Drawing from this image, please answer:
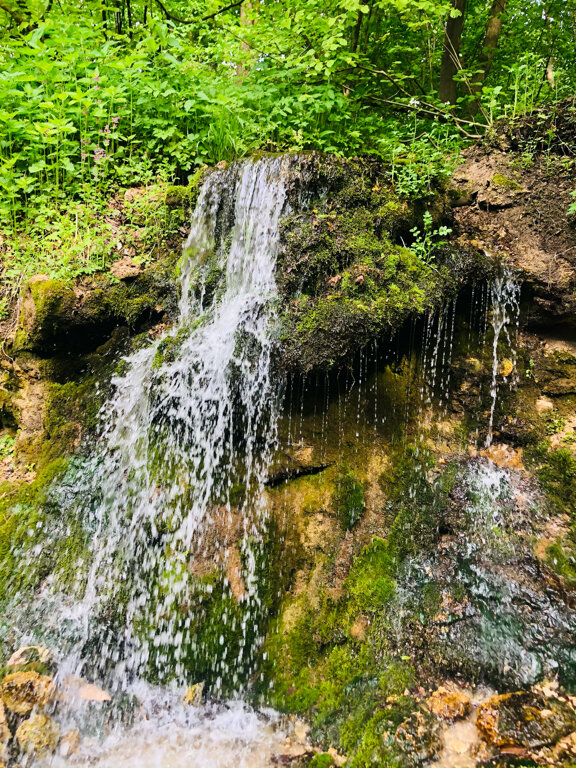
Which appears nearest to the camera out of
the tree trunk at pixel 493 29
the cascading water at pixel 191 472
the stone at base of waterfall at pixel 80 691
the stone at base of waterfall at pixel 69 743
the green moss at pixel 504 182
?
the stone at base of waterfall at pixel 69 743

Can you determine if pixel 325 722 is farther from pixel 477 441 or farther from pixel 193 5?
pixel 193 5

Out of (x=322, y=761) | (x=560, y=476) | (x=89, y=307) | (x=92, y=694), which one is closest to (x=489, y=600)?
(x=560, y=476)

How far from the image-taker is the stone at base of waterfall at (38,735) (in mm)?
2920

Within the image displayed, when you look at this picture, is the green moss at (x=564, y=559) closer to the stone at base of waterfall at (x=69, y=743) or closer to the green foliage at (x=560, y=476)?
the green foliage at (x=560, y=476)

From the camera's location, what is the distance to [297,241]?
12.8 feet

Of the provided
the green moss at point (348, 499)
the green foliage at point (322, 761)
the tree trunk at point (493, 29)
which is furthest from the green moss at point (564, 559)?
the tree trunk at point (493, 29)

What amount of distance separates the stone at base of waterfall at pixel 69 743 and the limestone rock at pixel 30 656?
0.51 m

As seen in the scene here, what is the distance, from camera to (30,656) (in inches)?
132

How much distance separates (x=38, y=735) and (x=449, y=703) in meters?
2.69

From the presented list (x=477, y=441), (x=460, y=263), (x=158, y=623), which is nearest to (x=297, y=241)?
(x=460, y=263)

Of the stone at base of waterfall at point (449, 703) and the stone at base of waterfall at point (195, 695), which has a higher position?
the stone at base of waterfall at point (449, 703)

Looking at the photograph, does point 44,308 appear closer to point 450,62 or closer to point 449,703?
point 449,703

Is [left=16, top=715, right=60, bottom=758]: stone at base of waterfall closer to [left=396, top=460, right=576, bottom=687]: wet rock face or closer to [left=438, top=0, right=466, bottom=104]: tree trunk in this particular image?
[left=396, top=460, right=576, bottom=687]: wet rock face

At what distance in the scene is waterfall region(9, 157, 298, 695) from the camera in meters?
3.58
